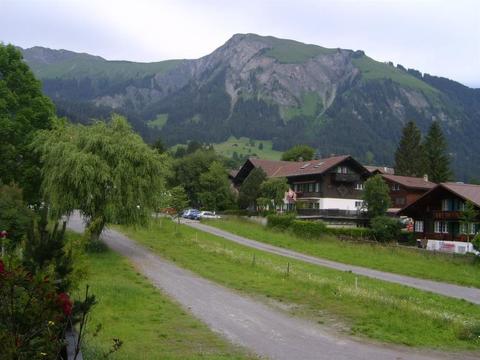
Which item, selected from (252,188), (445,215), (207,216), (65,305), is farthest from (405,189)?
(65,305)

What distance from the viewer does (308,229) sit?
179ft

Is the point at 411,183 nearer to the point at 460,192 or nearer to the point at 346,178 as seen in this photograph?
the point at 346,178

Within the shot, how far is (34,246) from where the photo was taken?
29.8 feet

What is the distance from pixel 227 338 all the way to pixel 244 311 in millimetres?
4218

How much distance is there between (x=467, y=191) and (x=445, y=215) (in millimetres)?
3548

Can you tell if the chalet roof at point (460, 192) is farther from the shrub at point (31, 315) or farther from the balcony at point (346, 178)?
the shrub at point (31, 315)

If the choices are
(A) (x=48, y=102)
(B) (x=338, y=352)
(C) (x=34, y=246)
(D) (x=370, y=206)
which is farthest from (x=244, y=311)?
(D) (x=370, y=206)

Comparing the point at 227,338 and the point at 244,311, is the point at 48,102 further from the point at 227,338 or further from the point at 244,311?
the point at 227,338

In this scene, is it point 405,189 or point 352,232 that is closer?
point 352,232

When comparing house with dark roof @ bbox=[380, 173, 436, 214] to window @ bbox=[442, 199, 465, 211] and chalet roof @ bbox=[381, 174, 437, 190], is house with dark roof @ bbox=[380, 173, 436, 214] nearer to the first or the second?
chalet roof @ bbox=[381, 174, 437, 190]

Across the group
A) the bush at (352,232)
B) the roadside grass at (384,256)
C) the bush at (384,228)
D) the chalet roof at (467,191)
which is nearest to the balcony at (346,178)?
the bush at (384,228)

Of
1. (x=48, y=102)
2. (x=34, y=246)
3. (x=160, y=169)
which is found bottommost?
(x=34, y=246)

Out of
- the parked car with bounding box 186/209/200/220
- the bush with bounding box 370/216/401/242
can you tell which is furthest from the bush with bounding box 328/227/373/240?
the parked car with bounding box 186/209/200/220

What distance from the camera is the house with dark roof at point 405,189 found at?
285 ft
